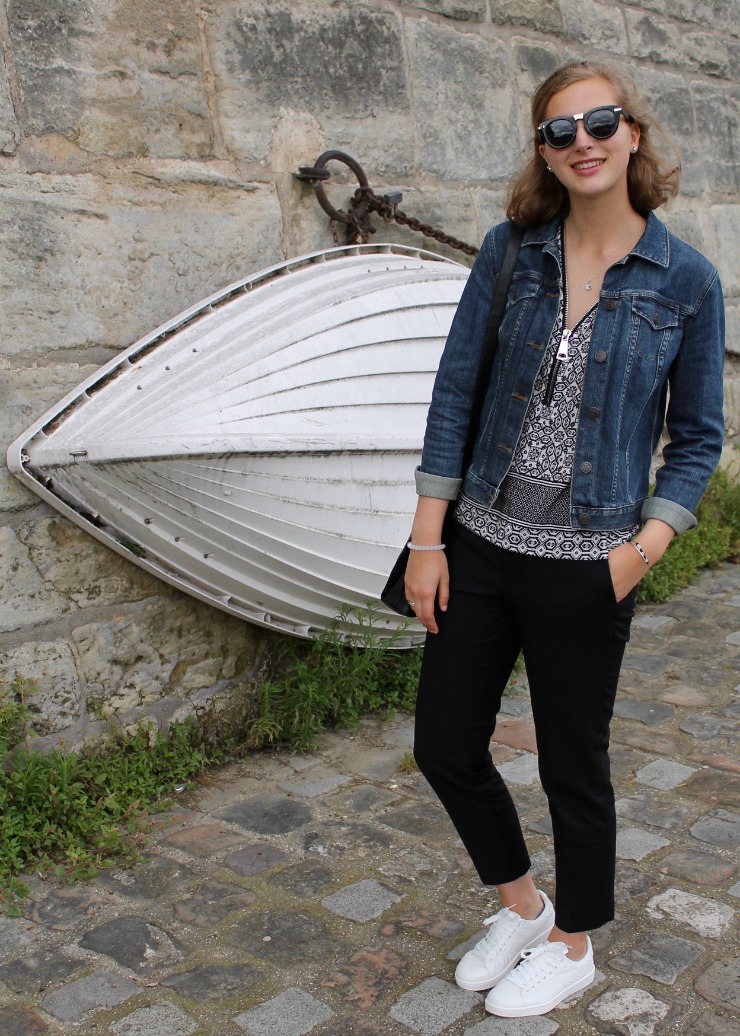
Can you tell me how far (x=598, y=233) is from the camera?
2002mm

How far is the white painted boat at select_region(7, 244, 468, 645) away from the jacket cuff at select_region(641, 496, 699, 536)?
1.14m

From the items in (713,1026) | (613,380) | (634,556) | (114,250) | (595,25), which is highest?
(595,25)

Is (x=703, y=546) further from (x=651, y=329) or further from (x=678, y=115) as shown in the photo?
(x=651, y=329)

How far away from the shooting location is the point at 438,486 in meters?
2.12

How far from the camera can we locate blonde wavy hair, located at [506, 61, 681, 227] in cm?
199

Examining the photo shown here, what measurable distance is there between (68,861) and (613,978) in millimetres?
1353

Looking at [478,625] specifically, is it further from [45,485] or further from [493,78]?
[493,78]

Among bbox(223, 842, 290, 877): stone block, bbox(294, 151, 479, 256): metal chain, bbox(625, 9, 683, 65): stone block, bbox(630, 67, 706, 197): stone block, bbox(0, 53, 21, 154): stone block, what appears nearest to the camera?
bbox(223, 842, 290, 877): stone block

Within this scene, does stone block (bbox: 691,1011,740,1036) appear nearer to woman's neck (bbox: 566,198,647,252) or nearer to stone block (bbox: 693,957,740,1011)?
stone block (bbox: 693,957,740,1011)

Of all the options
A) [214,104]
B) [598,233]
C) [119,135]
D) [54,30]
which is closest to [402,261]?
[214,104]

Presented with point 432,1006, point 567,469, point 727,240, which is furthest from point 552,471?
point 727,240

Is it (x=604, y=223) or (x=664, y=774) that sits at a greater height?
(x=604, y=223)

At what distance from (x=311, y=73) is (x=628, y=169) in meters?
1.90

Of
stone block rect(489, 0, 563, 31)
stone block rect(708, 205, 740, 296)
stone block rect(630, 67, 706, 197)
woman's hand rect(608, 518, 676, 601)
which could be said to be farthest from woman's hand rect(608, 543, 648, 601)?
stone block rect(708, 205, 740, 296)
